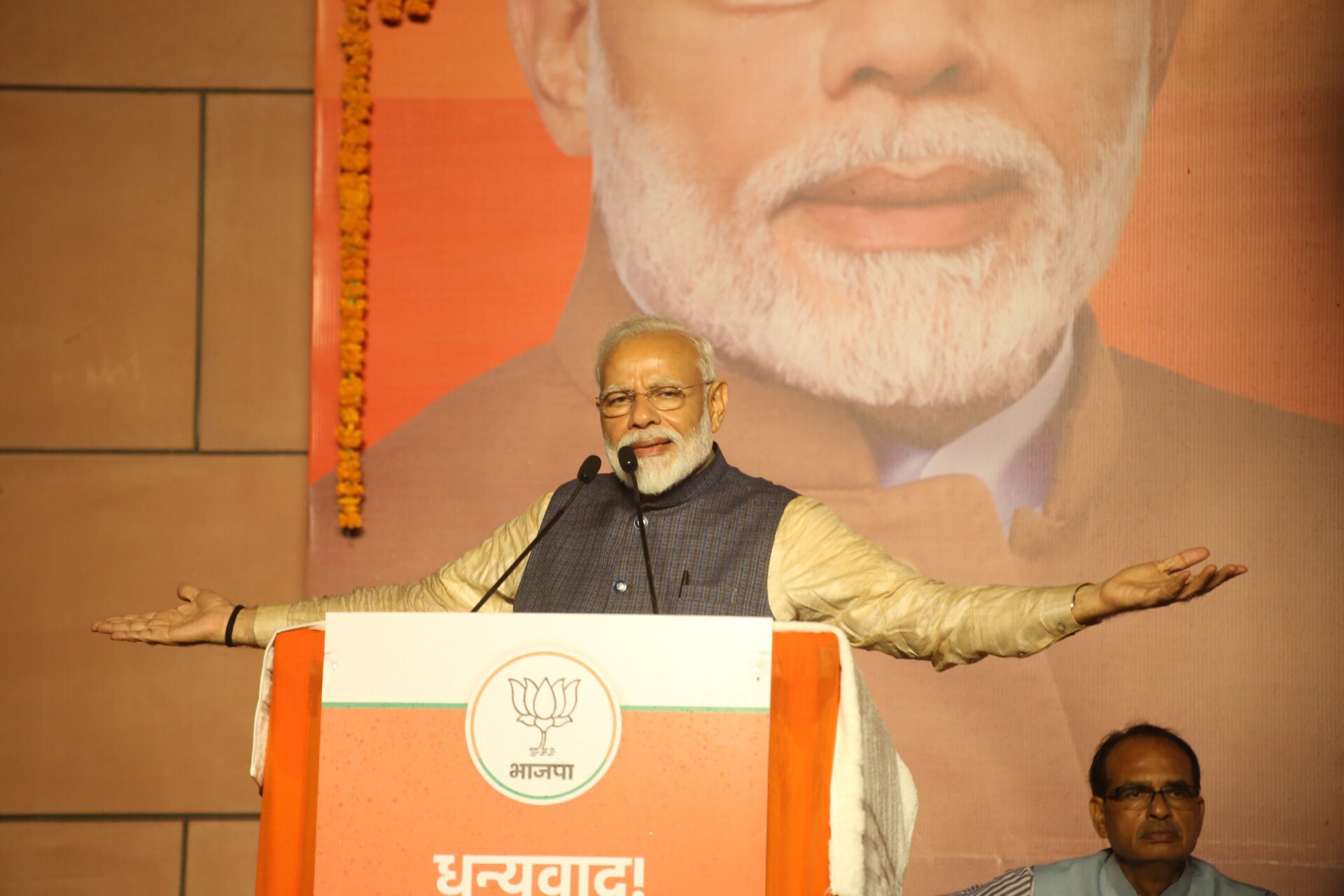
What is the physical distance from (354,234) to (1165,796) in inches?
90.3

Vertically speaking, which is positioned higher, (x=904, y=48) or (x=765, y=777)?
(x=904, y=48)

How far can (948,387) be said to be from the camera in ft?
10.8

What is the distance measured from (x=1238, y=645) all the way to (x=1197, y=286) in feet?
2.88

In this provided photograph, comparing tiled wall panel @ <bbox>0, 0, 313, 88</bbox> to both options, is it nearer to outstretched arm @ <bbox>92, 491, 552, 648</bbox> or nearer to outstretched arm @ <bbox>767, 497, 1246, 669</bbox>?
outstretched arm @ <bbox>92, 491, 552, 648</bbox>

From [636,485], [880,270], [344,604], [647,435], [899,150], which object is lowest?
[344,604]

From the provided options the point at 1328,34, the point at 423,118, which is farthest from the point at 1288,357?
the point at 423,118

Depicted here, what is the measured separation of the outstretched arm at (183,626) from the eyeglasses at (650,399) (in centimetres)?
65

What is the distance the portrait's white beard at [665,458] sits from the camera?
7.19 ft

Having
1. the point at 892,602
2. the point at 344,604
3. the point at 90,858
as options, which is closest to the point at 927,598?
the point at 892,602

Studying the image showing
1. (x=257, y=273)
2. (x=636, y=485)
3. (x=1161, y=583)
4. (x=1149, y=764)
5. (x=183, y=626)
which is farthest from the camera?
(x=257, y=273)

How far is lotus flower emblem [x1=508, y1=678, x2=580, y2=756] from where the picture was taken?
4.85 feet

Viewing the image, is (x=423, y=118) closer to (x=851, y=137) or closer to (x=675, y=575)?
(x=851, y=137)

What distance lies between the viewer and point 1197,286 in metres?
3.29

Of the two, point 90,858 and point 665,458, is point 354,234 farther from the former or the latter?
Result: point 90,858
